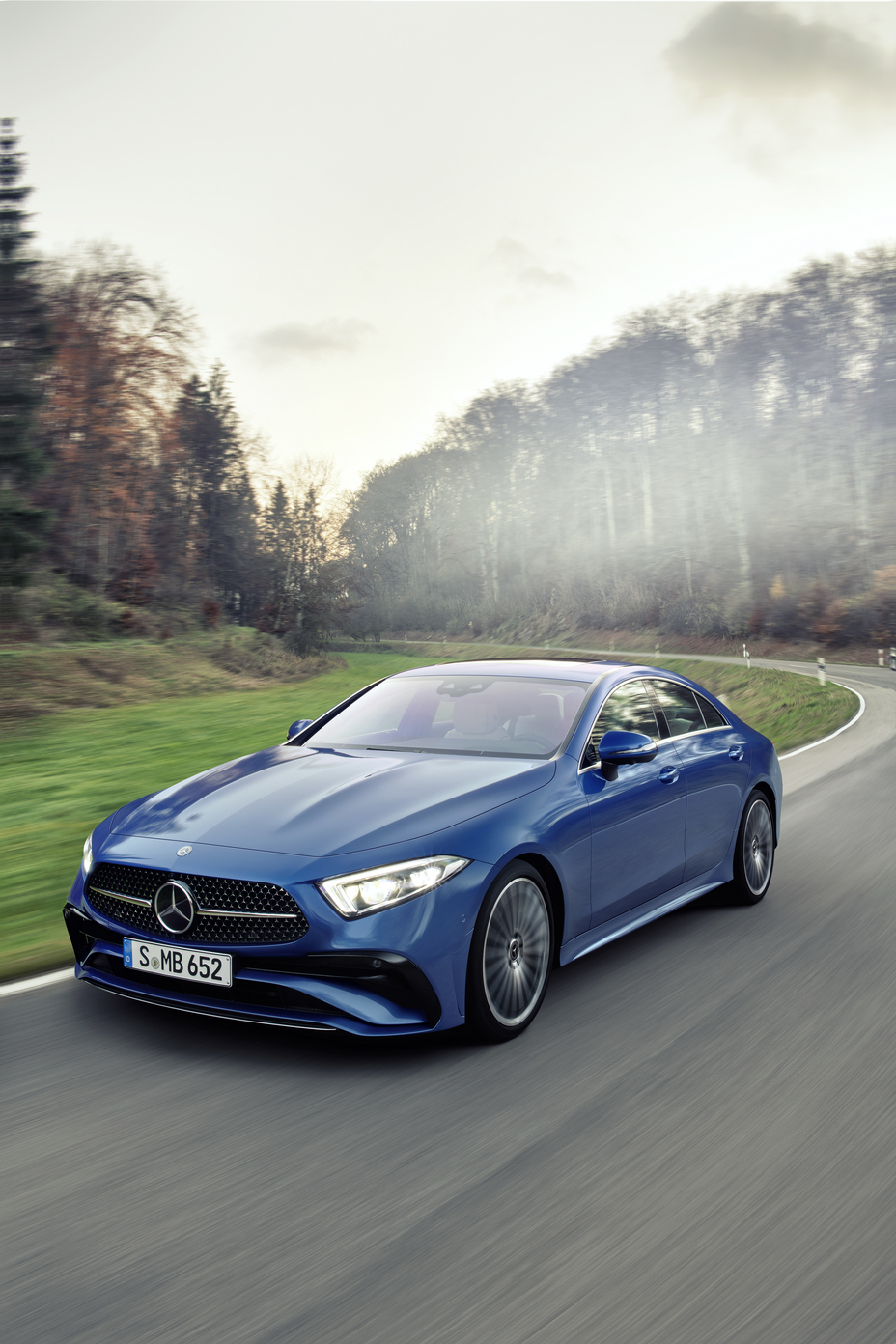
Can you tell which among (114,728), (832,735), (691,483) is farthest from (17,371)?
(691,483)

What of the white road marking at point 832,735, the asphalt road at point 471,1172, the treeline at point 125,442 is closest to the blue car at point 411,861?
the asphalt road at point 471,1172

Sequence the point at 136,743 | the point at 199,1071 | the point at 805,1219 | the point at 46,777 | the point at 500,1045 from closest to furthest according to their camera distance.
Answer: the point at 805,1219
the point at 199,1071
the point at 500,1045
the point at 46,777
the point at 136,743

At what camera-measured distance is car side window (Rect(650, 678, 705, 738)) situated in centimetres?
592

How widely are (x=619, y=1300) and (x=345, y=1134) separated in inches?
43.6

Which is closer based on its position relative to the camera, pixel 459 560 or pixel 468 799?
pixel 468 799

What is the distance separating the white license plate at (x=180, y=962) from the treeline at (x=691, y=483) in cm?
4172

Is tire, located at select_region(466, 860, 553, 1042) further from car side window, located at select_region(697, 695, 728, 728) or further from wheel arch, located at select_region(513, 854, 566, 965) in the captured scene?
car side window, located at select_region(697, 695, 728, 728)

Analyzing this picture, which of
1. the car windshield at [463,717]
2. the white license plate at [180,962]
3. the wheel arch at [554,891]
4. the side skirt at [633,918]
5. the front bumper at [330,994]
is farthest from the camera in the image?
the car windshield at [463,717]

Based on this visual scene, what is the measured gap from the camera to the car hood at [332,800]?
402 centimetres

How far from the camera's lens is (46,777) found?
508 inches

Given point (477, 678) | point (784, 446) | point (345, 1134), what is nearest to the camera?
point (345, 1134)

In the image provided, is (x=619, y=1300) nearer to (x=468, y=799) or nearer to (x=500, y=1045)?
(x=500, y=1045)

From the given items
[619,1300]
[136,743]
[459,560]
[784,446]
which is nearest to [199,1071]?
[619,1300]

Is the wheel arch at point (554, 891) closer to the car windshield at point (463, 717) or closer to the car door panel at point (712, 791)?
the car windshield at point (463, 717)
